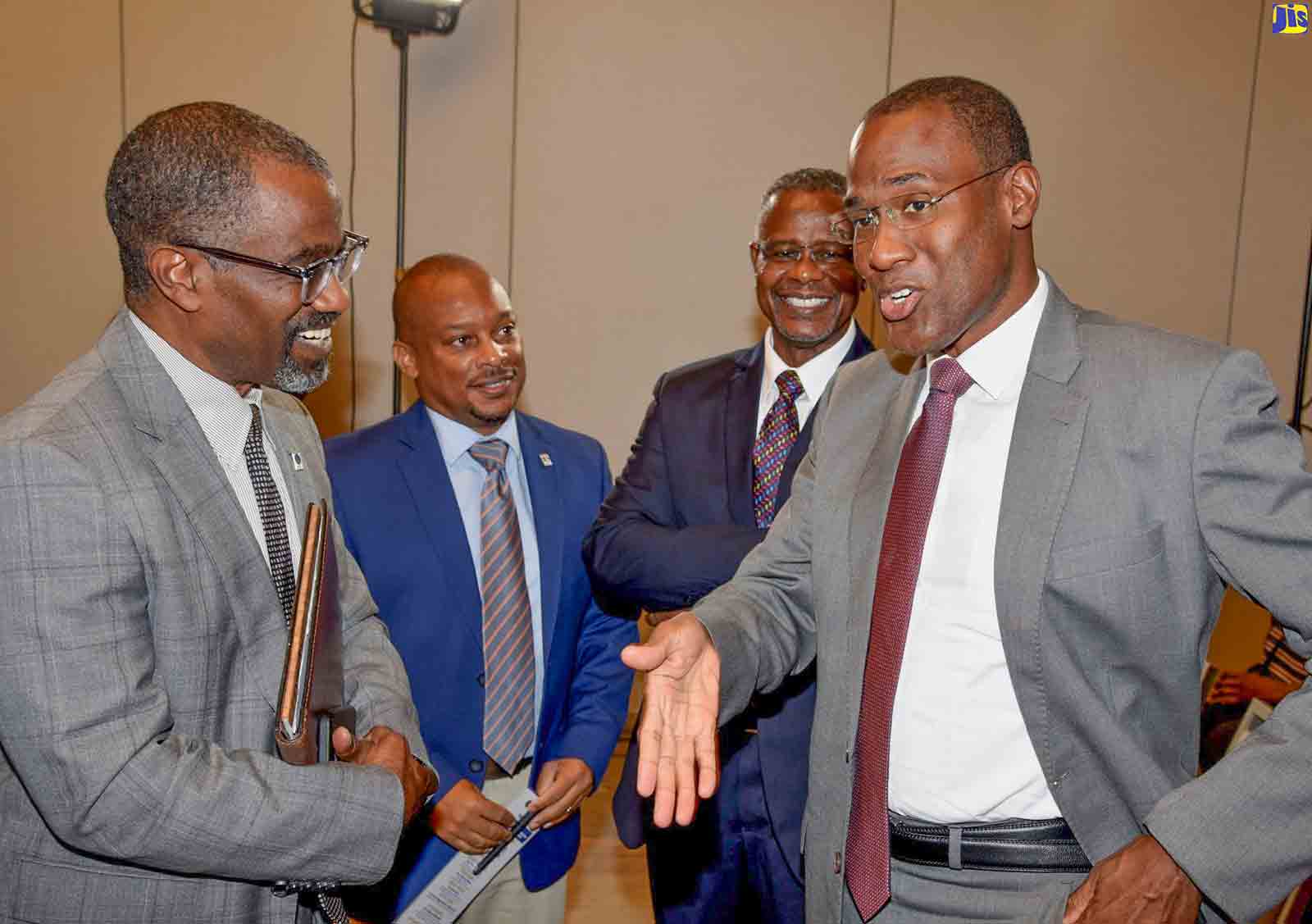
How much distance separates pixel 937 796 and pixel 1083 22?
447 cm

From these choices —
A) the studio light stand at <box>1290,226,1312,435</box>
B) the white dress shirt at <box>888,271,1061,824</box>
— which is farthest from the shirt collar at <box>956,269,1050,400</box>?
the studio light stand at <box>1290,226,1312,435</box>

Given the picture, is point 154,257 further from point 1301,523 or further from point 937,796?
point 1301,523

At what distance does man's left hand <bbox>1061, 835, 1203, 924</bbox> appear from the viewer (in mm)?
1360

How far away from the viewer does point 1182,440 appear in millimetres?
1473

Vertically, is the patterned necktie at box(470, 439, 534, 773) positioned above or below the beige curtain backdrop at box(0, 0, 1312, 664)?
below

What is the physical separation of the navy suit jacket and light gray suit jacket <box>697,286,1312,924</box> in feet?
1.58

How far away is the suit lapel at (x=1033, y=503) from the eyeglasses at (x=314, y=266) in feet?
3.83

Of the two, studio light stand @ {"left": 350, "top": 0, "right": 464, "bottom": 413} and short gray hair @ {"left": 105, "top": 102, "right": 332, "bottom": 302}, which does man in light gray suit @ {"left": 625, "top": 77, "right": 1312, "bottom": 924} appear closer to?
short gray hair @ {"left": 105, "top": 102, "right": 332, "bottom": 302}

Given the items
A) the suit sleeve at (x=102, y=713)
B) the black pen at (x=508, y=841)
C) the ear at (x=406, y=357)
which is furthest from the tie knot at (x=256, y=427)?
the black pen at (x=508, y=841)

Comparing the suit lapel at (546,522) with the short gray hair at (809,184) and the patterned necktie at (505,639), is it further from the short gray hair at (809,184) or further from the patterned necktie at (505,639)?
the short gray hair at (809,184)

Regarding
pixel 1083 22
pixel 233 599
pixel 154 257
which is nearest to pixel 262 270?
pixel 154 257

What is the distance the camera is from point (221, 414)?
1712 millimetres

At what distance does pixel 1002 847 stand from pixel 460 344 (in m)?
1.77

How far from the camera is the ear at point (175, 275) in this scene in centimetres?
166
